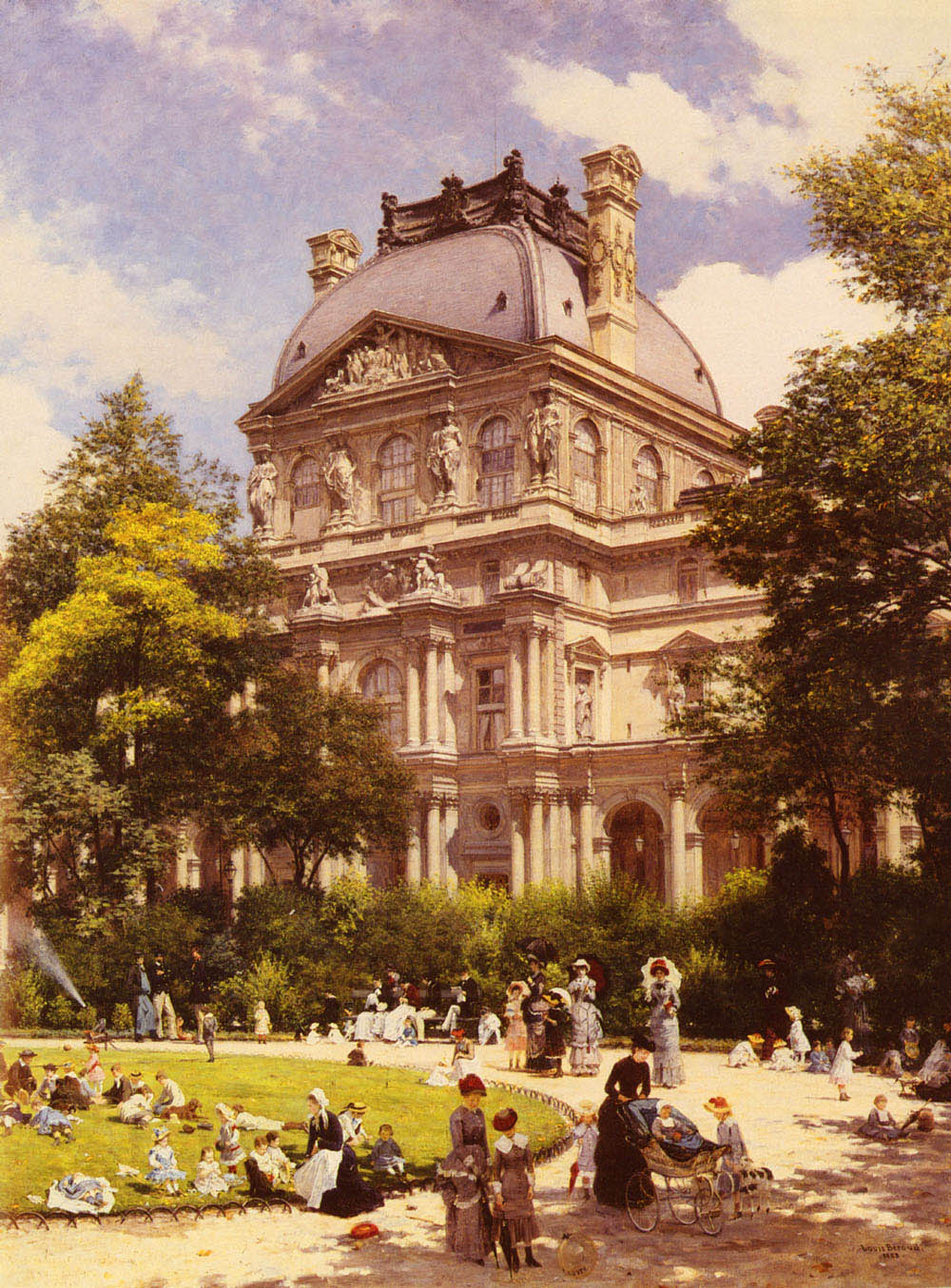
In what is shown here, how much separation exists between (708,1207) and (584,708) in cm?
3067

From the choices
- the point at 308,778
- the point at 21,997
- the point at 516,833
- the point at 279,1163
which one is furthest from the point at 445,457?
the point at 279,1163

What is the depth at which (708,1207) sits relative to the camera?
49.1ft

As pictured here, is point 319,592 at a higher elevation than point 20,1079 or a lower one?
higher

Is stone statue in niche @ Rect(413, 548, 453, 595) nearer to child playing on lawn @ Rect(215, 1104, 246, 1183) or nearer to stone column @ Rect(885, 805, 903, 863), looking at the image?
stone column @ Rect(885, 805, 903, 863)

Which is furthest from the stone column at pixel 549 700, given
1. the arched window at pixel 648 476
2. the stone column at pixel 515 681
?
the arched window at pixel 648 476

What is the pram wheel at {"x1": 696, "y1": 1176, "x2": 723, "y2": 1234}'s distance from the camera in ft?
48.7

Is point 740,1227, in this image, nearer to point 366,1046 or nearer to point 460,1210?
point 460,1210

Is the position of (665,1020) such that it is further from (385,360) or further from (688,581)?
(385,360)

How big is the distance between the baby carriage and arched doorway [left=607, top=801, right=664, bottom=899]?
92.9 ft

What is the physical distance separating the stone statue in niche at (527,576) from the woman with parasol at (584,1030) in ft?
71.6

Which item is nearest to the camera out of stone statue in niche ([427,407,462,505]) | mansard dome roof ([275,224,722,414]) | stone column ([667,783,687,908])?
stone column ([667,783,687,908])

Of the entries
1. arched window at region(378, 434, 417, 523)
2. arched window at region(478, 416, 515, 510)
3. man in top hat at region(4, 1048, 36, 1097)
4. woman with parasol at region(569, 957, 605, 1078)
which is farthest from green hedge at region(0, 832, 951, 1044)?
arched window at region(478, 416, 515, 510)

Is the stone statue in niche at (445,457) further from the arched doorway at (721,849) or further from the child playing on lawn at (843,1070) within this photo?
the child playing on lawn at (843,1070)

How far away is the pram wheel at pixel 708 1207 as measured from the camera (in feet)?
48.7
